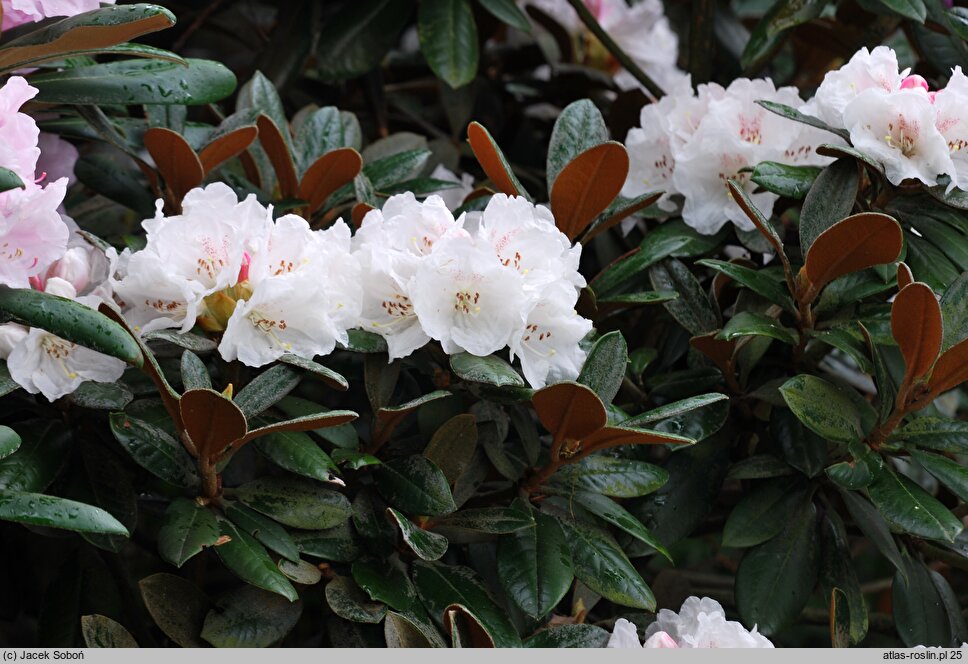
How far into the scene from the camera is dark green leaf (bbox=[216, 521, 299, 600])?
→ 0.90 metres

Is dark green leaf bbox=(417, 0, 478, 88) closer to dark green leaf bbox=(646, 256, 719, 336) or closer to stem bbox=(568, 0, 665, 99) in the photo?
stem bbox=(568, 0, 665, 99)

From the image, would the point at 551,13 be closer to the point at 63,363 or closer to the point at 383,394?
the point at 383,394

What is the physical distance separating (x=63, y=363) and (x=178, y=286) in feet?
0.44

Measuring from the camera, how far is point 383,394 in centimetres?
103

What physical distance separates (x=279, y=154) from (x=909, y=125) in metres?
0.71

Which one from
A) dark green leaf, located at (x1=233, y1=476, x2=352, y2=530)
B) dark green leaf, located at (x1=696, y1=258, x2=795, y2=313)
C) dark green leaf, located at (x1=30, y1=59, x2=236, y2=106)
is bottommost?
dark green leaf, located at (x1=233, y1=476, x2=352, y2=530)

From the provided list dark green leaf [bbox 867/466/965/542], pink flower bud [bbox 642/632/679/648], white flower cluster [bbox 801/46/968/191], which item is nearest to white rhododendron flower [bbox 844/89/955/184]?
white flower cluster [bbox 801/46/968/191]

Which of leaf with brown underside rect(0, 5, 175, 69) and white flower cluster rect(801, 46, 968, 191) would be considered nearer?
leaf with brown underside rect(0, 5, 175, 69)

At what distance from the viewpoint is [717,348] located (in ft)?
3.68

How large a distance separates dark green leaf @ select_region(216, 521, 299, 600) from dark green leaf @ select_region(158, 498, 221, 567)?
2 cm

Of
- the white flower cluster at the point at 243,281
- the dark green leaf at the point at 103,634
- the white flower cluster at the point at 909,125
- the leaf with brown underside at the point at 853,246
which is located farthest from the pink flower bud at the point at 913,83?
the dark green leaf at the point at 103,634

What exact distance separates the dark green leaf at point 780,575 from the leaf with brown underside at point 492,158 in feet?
1.57

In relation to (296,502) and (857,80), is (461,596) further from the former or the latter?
(857,80)

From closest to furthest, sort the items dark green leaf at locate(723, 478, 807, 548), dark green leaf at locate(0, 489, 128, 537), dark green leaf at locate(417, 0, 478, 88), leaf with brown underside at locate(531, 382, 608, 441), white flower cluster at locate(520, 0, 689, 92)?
dark green leaf at locate(0, 489, 128, 537), leaf with brown underside at locate(531, 382, 608, 441), dark green leaf at locate(723, 478, 807, 548), dark green leaf at locate(417, 0, 478, 88), white flower cluster at locate(520, 0, 689, 92)
